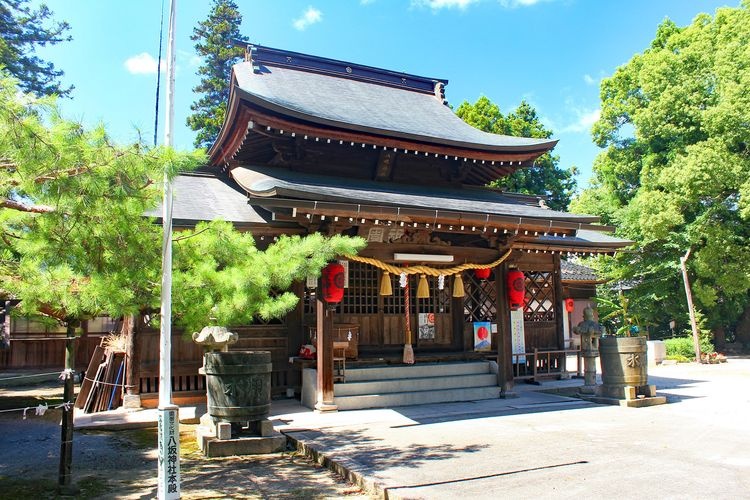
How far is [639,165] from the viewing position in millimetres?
25297

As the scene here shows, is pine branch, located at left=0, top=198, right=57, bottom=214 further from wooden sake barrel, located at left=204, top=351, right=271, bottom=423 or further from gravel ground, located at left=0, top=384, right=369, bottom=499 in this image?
wooden sake barrel, located at left=204, top=351, right=271, bottom=423

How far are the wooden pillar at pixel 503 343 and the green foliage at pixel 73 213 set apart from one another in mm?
7984

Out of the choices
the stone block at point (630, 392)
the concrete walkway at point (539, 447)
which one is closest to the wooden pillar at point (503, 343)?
the concrete walkway at point (539, 447)

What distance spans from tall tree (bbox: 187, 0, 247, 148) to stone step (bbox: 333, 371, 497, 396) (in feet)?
83.6

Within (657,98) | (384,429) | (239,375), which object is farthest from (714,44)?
(239,375)

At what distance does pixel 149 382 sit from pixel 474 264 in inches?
271

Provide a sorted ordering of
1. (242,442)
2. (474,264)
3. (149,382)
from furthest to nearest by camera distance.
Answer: (474,264) → (149,382) → (242,442)

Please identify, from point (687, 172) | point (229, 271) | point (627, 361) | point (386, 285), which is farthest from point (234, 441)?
point (687, 172)

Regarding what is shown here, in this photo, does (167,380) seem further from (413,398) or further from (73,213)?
(413,398)

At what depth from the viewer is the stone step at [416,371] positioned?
10789 mm

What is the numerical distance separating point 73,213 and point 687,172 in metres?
22.8

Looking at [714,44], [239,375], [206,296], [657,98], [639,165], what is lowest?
[239,375]

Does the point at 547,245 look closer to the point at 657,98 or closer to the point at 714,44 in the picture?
the point at 657,98

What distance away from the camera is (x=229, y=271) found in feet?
19.9
